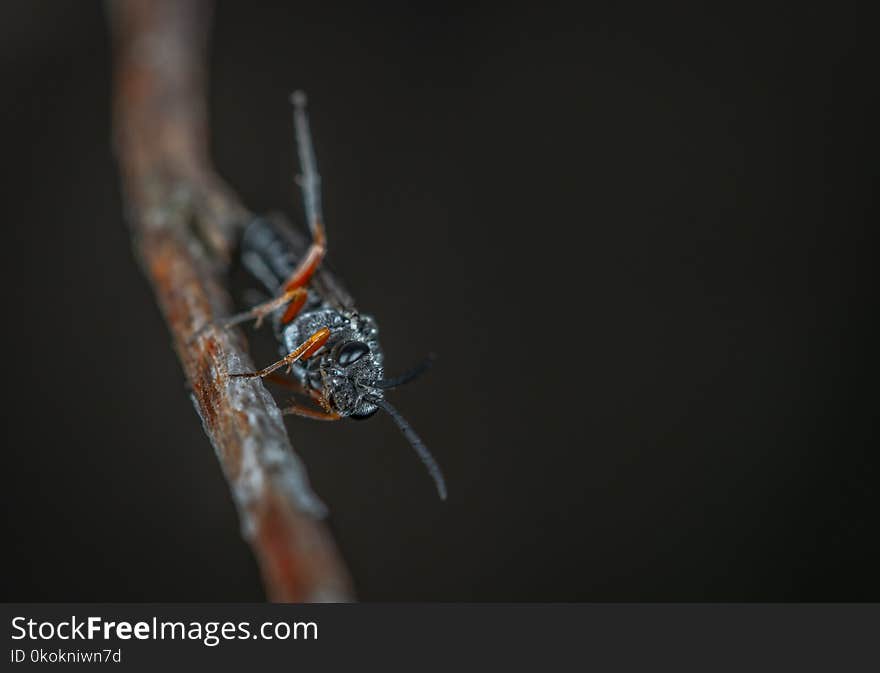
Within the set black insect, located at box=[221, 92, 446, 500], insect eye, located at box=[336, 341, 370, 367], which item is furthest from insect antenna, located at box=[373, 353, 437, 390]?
insect eye, located at box=[336, 341, 370, 367]

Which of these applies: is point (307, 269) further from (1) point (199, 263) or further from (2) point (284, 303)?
(1) point (199, 263)

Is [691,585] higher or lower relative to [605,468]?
lower

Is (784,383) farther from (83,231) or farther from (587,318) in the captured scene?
(83,231)

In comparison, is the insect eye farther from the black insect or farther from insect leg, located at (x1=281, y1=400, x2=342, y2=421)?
insect leg, located at (x1=281, y1=400, x2=342, y2=421)

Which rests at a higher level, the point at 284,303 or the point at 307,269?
the point at 307,269

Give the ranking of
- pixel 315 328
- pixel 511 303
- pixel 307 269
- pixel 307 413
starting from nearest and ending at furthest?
1. pixel 307 413
2. pixel 315 328
3. pixel 307 269
4. pixel 511 303

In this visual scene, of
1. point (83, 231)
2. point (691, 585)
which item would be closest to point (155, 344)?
Result: point (83, 231)

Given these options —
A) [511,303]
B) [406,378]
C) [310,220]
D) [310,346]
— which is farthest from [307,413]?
[511,303]
